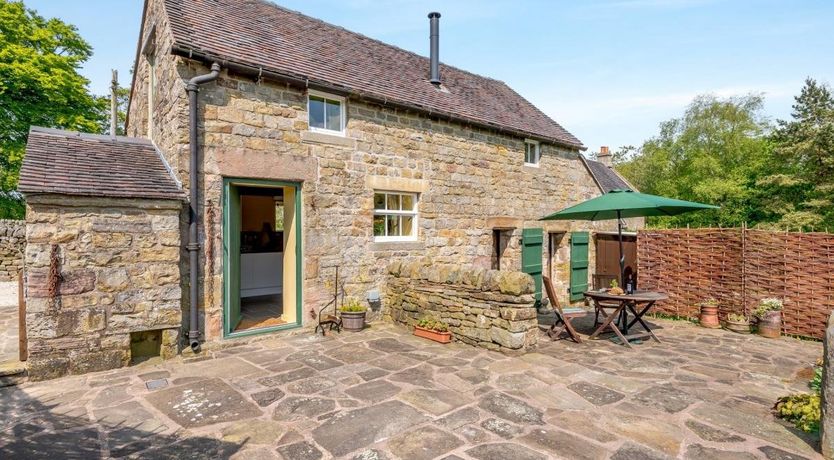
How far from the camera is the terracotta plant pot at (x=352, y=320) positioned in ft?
22.9

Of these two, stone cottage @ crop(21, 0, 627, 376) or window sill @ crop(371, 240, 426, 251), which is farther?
window sill @ crop(371, 240, 426, 251)

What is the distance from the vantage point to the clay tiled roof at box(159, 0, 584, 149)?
6484 millimetres

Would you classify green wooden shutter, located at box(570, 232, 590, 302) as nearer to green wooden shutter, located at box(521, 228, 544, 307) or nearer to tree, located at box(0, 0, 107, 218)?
green wooden shutter, located at box(521, 228, 544, 307)

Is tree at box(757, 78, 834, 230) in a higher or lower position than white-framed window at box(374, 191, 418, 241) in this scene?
higher

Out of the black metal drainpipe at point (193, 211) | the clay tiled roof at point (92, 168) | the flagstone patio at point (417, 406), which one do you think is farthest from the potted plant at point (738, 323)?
the clay tiled roof at point (92, 168)

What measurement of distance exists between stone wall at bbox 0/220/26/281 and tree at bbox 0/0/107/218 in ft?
16.3

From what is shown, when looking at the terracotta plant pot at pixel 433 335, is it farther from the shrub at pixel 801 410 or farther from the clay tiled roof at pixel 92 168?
the clay tiled roof at pixel 92 168

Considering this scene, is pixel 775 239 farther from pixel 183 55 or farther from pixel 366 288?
pixel 183 55

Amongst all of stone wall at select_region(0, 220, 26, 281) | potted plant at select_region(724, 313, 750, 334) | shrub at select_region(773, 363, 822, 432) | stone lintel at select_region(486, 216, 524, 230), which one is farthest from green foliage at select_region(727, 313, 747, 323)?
stone wall at select_region(0, 220, 26, 281)

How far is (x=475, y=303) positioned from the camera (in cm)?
614

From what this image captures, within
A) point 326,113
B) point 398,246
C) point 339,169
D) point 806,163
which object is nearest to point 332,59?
point 326,113

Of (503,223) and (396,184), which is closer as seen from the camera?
(396,184)

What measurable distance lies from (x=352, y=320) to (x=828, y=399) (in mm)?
5807

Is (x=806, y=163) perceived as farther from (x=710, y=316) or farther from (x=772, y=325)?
(x=772, y=325)
